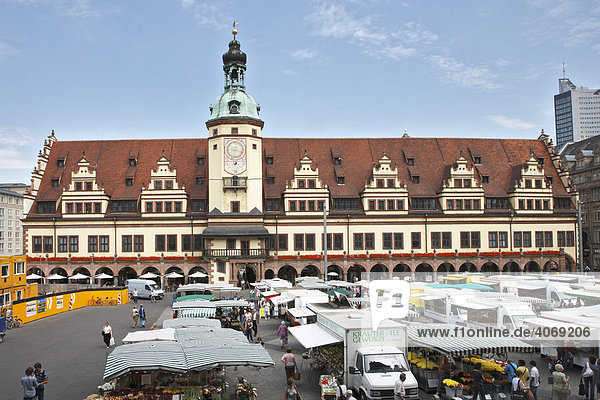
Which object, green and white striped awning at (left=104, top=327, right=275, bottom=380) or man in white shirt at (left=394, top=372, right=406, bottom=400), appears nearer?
green and white striped awning at (left=104, top=327, right=275, bottom=380)

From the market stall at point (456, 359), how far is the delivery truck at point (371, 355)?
114 centimetres

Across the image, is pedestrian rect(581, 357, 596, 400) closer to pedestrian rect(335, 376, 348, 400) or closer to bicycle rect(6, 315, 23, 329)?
pedestrian rect(335, 376, 348, 400)

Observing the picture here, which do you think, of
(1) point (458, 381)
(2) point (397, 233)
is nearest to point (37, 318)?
(1) point (458, 381)

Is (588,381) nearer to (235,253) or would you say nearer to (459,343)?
(459,343)

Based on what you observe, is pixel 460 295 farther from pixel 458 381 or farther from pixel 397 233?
pixel 397 233

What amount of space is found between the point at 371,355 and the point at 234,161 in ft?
131

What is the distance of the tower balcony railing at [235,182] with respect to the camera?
2148 inches

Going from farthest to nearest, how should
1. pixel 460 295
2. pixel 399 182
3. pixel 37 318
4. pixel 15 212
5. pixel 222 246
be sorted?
pixel 15 212
pixel 399 182
pixel 222 246
pixel 37 318
pixel 460 295

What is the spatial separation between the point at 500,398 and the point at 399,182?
41.4m

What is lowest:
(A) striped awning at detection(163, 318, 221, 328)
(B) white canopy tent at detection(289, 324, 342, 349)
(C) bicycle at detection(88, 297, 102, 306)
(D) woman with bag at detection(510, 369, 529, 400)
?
(C) bicycle at detection(88, 297, 102, 306)

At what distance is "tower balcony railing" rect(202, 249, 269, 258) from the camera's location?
53.2 m

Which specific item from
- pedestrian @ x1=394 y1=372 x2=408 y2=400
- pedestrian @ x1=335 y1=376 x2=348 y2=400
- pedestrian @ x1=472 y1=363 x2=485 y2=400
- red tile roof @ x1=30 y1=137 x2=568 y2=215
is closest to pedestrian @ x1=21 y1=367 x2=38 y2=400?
pedestrian @ x1=335 y1=376 x2=348 y2=400

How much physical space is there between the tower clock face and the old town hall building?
0.10m

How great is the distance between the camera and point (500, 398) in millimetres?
17219
